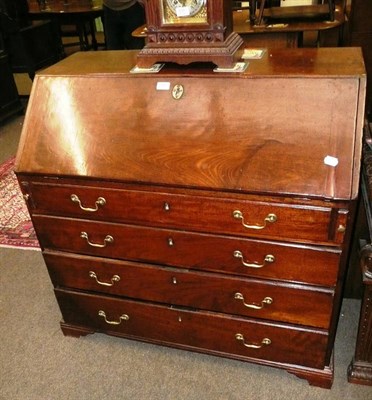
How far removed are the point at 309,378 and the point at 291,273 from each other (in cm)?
49

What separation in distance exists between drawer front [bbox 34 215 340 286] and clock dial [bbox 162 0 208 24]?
659mm

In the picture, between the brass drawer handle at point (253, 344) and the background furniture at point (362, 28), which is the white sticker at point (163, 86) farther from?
the background furniture at point (362, 28)

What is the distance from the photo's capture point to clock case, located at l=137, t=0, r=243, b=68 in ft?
4.27

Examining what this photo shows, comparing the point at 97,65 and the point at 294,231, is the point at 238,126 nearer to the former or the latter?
the point at 294,231

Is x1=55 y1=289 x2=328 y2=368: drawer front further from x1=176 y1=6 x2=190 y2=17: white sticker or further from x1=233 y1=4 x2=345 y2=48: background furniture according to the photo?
x1=233 y1=4 x2=345 y2=48: background furniture

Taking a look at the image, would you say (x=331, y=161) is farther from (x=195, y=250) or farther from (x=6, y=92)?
(x=6, y=92)

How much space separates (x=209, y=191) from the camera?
125cm

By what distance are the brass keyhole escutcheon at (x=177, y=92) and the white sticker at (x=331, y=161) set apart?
0.48m

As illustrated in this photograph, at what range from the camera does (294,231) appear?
124 cm

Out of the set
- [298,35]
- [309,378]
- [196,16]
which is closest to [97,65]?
[196,16]

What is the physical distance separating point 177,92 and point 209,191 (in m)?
0.33

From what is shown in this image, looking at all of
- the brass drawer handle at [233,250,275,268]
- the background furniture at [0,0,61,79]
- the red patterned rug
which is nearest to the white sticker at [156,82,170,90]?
the brass drawer handle at [233,250,275,268]

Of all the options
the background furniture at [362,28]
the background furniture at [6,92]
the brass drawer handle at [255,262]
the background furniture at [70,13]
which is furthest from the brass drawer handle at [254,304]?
the background furniture at [70,13]

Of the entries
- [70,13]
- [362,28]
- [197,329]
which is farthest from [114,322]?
[70,13]
